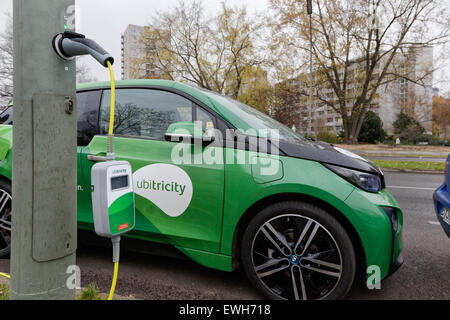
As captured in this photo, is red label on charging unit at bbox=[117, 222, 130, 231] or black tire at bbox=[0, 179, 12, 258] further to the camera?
black tire at bbox=[0, 179, 12, 258]

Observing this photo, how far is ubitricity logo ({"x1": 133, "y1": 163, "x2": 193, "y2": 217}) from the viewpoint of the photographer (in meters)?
2.17

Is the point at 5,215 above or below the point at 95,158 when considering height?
below

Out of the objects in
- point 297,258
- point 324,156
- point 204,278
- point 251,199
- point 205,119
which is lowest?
point 204,278

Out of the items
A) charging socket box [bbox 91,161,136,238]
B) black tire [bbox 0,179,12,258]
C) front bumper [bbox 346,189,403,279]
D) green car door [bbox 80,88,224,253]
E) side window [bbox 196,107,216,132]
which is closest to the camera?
charging socket box [bbox 91,161,136,238]

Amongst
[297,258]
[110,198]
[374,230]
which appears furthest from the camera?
Answer: [297,258]

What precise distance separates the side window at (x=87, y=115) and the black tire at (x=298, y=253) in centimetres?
157

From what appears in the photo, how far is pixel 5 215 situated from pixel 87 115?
1.10m

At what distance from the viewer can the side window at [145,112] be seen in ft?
8.02

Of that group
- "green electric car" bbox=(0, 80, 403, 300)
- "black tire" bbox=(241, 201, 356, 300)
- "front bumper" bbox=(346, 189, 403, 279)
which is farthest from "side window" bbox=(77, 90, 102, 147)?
"front bumper" bbox=(346, 189, 403, 279)

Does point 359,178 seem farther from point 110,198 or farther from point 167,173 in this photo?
point 110,198

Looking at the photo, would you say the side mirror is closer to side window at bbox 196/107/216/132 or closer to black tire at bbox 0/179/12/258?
side window at bbox 196/107/216/132

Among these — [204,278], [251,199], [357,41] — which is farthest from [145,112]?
[357,41]

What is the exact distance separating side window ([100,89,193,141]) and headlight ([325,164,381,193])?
3.86 feet

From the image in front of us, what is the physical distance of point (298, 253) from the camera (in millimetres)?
1973
